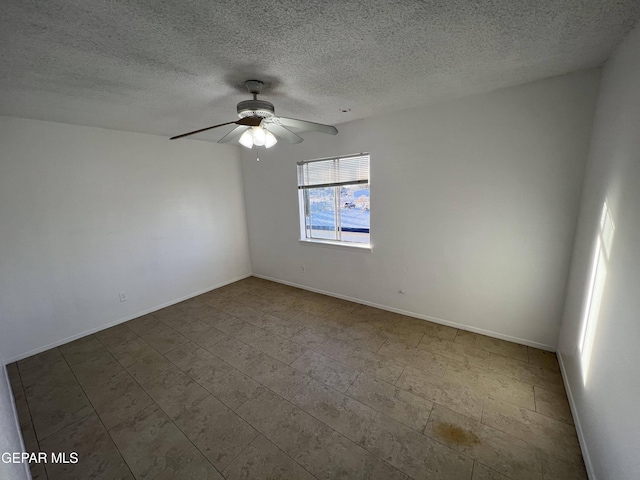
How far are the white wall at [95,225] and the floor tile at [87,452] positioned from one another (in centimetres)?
160

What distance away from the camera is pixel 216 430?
1.71 metres

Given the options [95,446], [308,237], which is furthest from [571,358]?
[95,446]

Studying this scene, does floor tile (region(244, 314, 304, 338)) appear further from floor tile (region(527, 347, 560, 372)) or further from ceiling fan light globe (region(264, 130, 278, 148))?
floor tile (region(527, 347, 560, 372))

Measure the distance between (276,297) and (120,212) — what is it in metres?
2.37

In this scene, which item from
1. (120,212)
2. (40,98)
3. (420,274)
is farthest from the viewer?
(120,212)

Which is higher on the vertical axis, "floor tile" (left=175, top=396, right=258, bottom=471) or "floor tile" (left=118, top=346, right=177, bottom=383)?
"floor tile" (left=118, top=346, right=177, bottom=383)

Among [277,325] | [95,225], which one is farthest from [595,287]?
[95,225]

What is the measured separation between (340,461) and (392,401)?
603mm

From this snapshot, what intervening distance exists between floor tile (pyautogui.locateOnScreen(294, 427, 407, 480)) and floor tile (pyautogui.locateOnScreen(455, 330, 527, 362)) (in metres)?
1.60

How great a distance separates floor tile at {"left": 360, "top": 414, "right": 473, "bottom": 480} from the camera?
55.5 inches

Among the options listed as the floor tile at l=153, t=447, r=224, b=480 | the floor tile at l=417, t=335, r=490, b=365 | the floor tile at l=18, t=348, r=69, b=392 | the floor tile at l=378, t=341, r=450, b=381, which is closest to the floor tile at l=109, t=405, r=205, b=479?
the floor tile at l=153, t=447, r=224, b=480

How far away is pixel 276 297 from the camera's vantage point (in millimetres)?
3877

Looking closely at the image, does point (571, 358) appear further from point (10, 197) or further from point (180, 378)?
point (10, 197)

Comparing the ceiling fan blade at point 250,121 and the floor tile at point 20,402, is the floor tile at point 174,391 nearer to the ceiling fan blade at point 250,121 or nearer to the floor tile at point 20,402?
the floor tile at point 20,402
